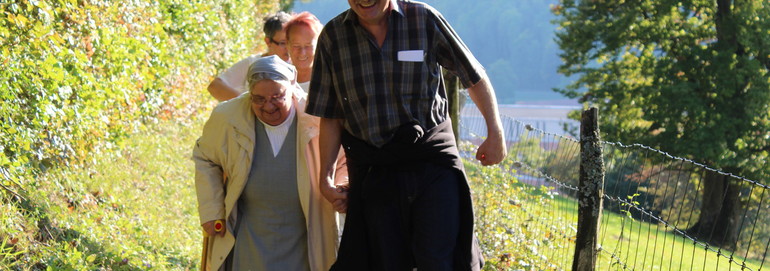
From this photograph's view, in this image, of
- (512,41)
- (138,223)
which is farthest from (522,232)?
(512,41)

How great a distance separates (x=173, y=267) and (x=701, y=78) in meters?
25.2

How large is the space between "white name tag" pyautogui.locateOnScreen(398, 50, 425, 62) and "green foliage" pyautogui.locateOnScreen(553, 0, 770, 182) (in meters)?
24.4

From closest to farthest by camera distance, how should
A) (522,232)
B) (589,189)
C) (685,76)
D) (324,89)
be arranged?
(324,89), (589,189), (522,232), (685,76)

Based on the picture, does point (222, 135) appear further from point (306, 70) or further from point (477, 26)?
point (477, 26)

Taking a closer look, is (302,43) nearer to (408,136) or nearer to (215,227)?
(215,227)

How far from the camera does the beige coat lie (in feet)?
14.1

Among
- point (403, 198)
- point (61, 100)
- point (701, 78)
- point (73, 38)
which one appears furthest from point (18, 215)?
point (701, 78)

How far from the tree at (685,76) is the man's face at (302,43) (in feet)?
71.0

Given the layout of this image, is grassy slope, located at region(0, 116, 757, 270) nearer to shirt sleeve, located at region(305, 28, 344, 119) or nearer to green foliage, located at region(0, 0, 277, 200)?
green foliage, located at region(0, 0, 277, 200)

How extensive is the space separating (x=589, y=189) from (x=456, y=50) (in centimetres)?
133

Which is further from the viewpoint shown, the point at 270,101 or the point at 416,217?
the point at 270,101

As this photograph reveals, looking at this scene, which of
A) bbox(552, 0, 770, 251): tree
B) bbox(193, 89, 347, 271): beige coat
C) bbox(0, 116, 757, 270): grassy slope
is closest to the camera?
bbox(193, 89, 347, 271): beige coat

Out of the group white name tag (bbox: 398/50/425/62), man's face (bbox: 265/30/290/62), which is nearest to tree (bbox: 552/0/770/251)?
man's face (bbox: 265/30/290/62)

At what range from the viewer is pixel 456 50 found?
3.88 meters
